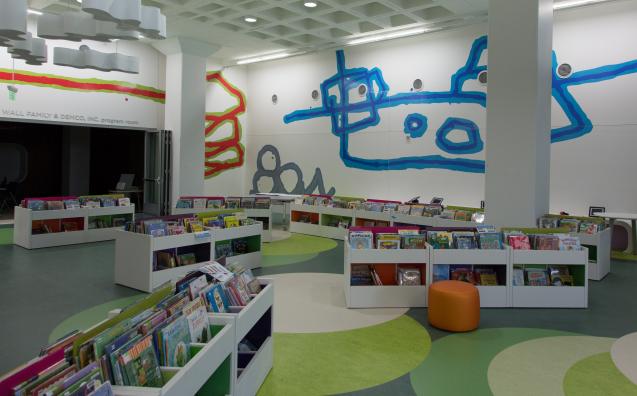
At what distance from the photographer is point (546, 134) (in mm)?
7129

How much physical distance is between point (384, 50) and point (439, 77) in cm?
182

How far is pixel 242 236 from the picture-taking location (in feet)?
23.0

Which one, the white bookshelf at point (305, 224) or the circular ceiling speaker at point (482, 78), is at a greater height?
the circular ceiling speaker at point (482, 78)

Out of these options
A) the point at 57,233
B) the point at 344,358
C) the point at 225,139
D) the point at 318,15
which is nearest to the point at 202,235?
the point at 344,358

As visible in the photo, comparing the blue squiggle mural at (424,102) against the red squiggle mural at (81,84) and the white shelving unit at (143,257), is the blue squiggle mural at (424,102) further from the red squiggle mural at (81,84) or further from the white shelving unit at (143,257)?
the white shelving unit at (143,257)

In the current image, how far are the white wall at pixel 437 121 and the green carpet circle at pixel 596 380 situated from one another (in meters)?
6.21

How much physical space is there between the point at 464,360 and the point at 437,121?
816 cm

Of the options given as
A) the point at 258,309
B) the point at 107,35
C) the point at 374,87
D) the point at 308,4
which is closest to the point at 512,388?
the point at 258,309

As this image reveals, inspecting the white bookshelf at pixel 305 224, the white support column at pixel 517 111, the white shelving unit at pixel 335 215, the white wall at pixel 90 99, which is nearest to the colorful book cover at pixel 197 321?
the white support column at pixel 517 111

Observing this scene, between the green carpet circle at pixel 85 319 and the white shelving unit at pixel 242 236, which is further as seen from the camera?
the white shelving unit at pixel 242 236

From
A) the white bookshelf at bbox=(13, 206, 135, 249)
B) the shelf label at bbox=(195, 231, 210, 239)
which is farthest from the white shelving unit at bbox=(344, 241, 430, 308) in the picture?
the white bookshelf at bbox=(13, 206, 135, 249)

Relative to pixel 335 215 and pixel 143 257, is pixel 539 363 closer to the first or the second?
pixel 143 257

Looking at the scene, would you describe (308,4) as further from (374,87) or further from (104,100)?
(104,100)

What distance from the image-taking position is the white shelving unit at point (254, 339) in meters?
2.93
